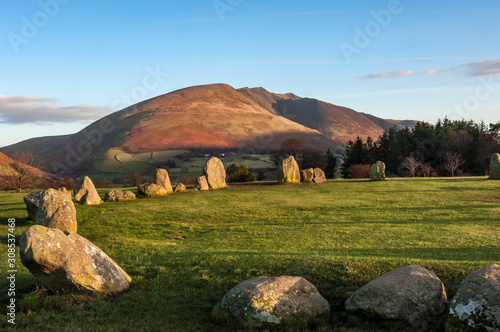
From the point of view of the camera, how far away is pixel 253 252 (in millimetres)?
12805

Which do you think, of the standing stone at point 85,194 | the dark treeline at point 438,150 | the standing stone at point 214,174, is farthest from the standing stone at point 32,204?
the dark treeline at point 438,150

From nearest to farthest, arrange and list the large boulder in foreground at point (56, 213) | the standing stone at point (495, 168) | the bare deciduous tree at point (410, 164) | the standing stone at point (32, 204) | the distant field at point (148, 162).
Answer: the large boulder in foreground at point (56, 213), the standing stone at point (32, 204), the standing stone at point (495, 168), the bare deciduous tree at point (410, 164), the distant field at point (148, 162)

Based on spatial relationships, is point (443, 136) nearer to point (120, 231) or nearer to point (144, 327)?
point (120, 231)

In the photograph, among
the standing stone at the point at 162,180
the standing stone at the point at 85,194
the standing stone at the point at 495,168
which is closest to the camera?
the standing stone at the point at 85,194

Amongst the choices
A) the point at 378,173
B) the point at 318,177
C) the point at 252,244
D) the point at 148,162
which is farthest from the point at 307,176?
the point at 148,162

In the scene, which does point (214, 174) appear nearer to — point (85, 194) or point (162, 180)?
point (162, 180)

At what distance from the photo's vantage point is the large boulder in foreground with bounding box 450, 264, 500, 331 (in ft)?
22.4

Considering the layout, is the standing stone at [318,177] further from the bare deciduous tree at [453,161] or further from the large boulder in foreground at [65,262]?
the large boulder in foreground at [65,262]

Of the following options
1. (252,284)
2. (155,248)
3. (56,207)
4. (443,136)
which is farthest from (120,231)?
(443,136)

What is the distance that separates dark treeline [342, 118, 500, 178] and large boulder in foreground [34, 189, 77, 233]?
4908 cm

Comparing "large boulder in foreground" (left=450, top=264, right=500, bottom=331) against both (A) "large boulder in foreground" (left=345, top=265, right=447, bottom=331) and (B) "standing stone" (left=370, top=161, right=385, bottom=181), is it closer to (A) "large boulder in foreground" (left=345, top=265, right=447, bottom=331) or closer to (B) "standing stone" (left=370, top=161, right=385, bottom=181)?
(A) "large boulder in foreground" (left=345, top=265, right=447, bottom=331)

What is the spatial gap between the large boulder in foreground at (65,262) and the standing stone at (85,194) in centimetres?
1728

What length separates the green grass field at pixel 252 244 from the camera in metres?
8.25

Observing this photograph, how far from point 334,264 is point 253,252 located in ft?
10.7
